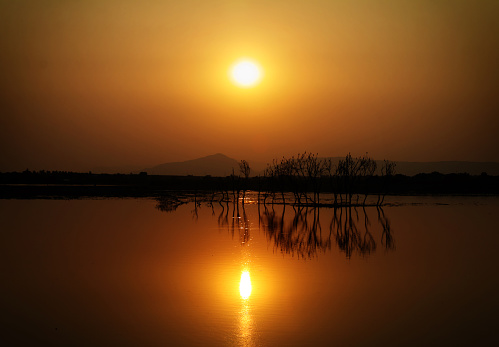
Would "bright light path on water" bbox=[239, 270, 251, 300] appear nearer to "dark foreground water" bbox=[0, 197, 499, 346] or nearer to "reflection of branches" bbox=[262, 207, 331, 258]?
"dark foreground water" bbox=[0, 197, 499, 346]

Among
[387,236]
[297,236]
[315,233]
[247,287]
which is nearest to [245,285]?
[247,287]

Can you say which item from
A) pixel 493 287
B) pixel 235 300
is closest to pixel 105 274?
pixel 235 300

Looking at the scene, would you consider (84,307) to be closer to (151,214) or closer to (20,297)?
(20,297)

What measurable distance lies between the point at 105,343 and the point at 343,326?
12.9ft

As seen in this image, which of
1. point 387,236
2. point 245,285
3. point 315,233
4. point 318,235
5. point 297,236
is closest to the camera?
point 245,285

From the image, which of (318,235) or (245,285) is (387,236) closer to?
(318,235)

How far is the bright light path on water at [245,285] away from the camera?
11597mm

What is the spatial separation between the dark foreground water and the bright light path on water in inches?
1.0

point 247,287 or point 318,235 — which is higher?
point 318,235

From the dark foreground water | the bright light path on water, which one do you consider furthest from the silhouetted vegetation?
the bright light path on water

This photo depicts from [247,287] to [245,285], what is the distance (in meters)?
0.23

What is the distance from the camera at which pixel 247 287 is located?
12.3m

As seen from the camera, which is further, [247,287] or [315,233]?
[315,233]

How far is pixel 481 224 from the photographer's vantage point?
2811cm
